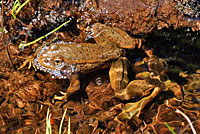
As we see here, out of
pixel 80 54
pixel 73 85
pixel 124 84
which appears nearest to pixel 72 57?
pixel 80 54

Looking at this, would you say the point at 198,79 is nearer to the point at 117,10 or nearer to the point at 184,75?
the point at 184,75

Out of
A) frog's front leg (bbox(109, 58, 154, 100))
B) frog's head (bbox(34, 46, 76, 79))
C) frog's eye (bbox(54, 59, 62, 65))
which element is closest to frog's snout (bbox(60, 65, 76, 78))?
frog's head (bbox(34, 46, 76, 79))

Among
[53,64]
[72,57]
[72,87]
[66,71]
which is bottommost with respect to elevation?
[72,87]

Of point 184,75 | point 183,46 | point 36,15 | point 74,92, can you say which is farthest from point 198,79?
point 36,15

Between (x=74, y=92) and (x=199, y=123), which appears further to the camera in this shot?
(x=74, y=92)

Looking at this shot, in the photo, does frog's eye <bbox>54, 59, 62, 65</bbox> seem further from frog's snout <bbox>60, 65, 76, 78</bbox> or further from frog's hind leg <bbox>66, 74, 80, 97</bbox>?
frog's hind leg <bbox>66, 74, 80, 97</bbox>

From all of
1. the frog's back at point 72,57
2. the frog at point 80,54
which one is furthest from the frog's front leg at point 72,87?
the frog's back at point 72,57

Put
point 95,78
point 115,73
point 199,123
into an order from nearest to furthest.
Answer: point 199,123 → point 115,73 → point 95,78

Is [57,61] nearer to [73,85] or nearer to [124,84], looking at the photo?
[73,85]
